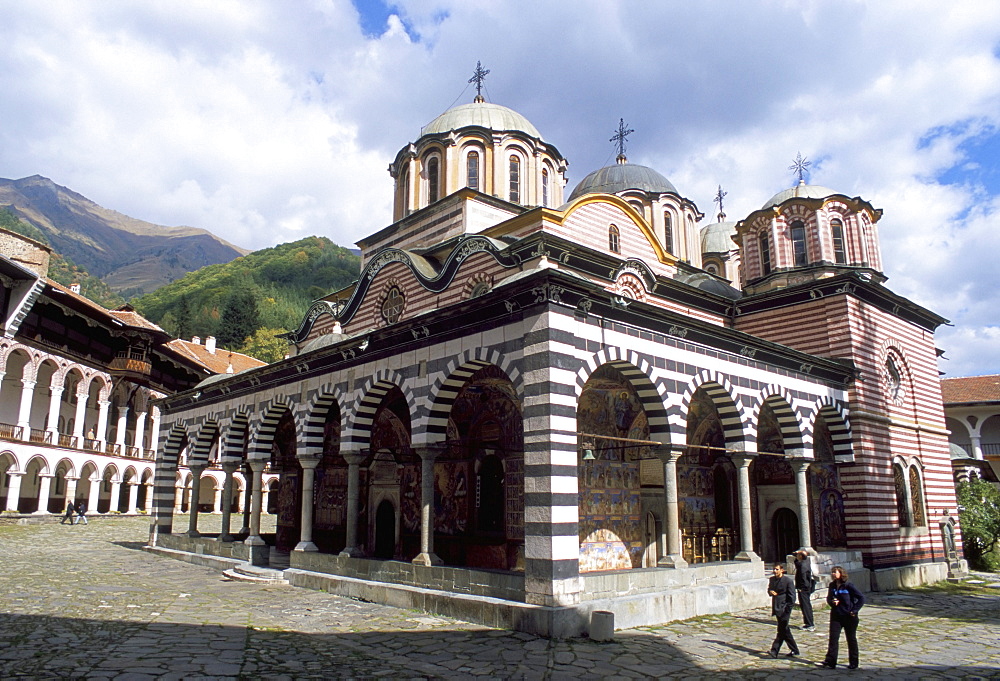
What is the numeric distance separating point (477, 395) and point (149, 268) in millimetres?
169006

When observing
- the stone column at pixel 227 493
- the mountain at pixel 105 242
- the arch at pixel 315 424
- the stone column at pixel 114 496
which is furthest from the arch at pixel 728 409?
the mountain at pixel 105 242

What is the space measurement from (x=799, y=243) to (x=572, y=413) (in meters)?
11.2

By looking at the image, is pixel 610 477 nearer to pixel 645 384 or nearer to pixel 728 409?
pixel 728 409

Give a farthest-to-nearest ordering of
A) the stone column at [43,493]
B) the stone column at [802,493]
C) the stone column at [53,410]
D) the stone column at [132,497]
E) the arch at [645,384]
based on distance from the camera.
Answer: the stone column at [132,497]
the stone column at [53,410]
the stone column at [43,493]
the stone column at [802,493]
the arch at [645,384]

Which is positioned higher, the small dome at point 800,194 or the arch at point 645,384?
the small dome at point 800,194

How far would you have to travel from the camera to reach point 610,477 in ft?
41.7

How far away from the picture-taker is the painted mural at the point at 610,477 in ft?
40.1

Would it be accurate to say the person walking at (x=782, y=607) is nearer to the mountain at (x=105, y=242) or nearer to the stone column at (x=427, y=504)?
the stone column at (x=427, y=504)

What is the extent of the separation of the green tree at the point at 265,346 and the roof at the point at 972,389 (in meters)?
41.9

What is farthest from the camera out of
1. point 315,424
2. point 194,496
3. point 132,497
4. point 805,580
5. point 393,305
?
point 132,497

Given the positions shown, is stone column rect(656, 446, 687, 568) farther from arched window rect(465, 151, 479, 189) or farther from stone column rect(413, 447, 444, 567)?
arched window rect(465, 151, 479, 189)

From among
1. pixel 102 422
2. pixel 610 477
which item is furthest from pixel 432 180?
pixel 102 422

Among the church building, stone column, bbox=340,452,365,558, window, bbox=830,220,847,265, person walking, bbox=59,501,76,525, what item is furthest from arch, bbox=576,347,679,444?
person walking, bbox=59,501,76,525

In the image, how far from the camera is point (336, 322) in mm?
16578
